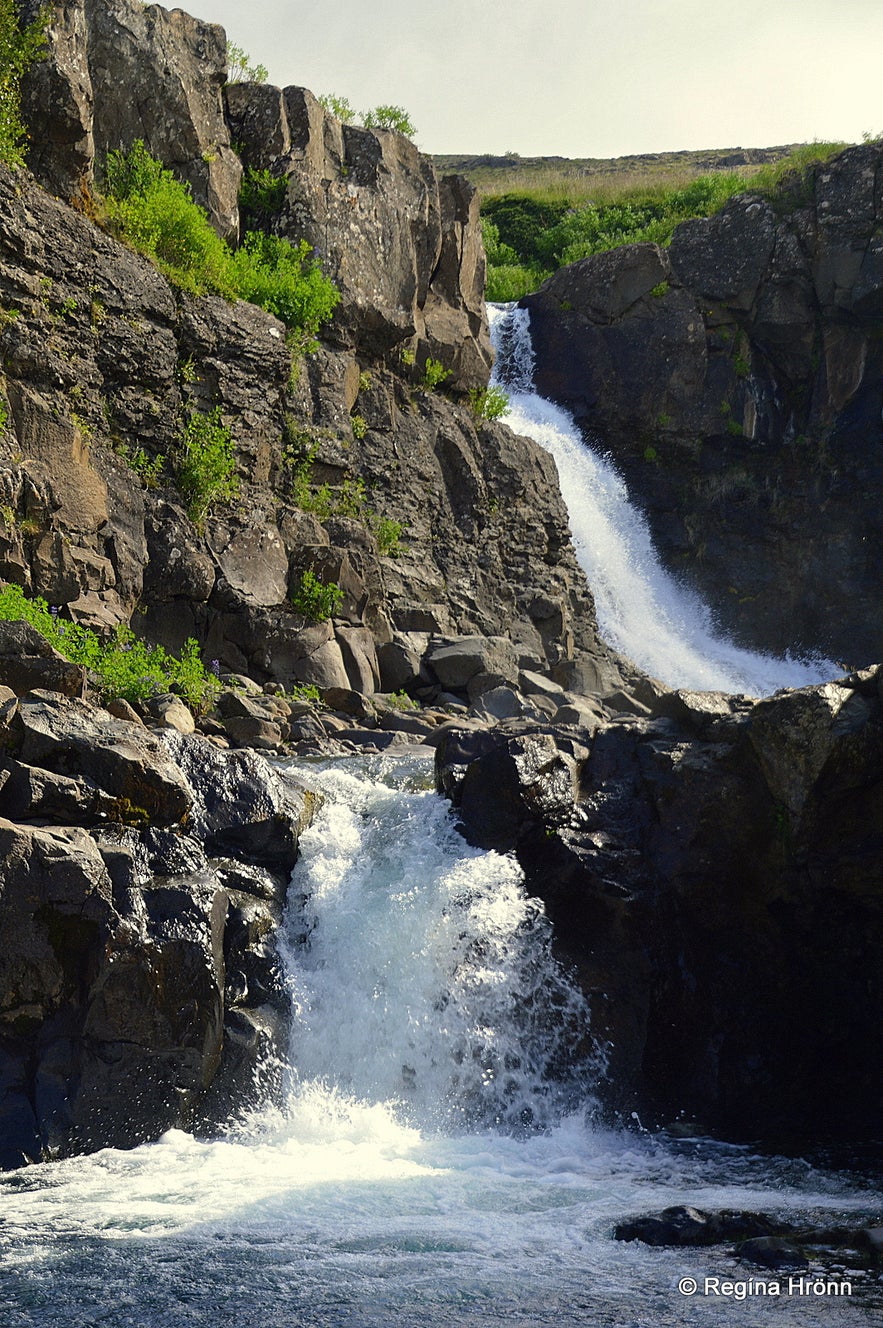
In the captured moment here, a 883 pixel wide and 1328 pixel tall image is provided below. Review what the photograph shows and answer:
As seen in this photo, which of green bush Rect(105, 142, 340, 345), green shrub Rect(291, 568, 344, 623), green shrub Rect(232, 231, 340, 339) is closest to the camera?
green shrub Rect(291, 568, 344, 623)

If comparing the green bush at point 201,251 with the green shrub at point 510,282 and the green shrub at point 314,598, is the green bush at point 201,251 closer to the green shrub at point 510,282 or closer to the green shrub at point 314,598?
the green shrub at point 314,598

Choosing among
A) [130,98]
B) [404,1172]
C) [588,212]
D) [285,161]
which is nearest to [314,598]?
[130,98]

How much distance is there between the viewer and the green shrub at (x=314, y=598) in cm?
1769

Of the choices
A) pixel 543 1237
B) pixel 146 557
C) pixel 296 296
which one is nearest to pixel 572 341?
pixel 296 296

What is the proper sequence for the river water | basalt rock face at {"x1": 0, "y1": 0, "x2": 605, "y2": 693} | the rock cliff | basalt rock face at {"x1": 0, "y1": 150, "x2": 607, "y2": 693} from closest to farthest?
the river water, the rock cliff, basalt rock face at {"x1": 0, "y1": 150, "x2": 607, "y2": 693}, basalt rock face at {"x1": 0, "y1": 0, "x2": 605, "y2": 693}

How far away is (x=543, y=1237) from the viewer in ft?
23.6

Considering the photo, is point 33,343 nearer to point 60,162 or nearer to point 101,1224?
point 60,162

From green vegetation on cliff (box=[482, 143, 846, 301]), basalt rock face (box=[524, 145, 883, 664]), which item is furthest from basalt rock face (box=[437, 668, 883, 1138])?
green vegetation on cliff (box=[482, 143, 846, 301])

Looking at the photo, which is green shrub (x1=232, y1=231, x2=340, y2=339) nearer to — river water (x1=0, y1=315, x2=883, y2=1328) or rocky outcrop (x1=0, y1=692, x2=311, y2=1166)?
river water (x1=0, y1=315, x2=883, y2=1328)

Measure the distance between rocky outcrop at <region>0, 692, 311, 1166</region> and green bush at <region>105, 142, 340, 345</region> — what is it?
10788mm

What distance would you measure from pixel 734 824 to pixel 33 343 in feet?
35.9

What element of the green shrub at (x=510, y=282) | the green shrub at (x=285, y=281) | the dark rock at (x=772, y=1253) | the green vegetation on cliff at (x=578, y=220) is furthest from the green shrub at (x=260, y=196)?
the dark rock at (x=772, y=1253)

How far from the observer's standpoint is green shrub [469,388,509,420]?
80.4ft

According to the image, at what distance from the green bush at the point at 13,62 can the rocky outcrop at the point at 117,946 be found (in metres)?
10.2
